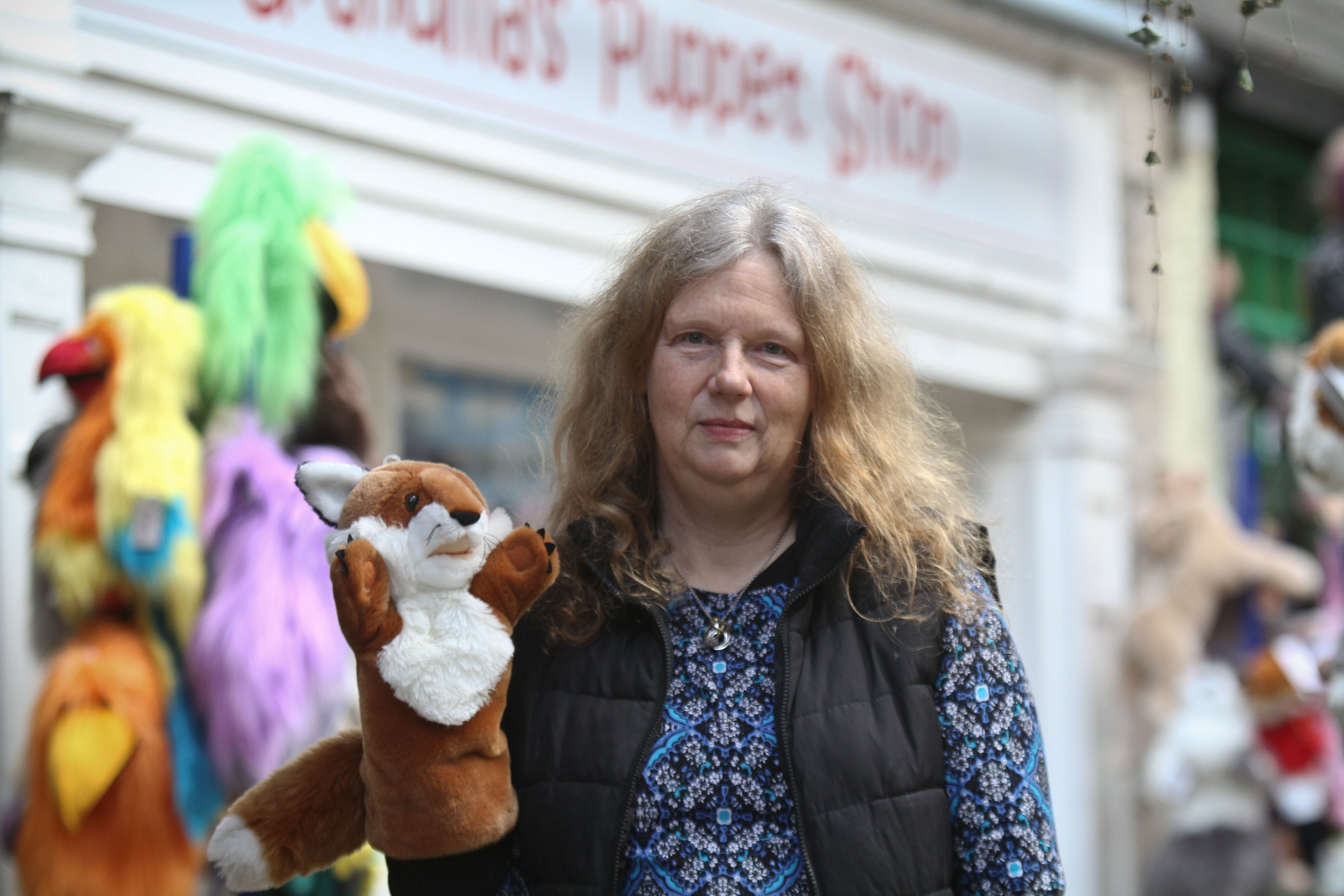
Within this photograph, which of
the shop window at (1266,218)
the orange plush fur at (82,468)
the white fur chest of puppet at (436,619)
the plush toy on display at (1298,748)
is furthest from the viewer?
the shop window at (1266,218)

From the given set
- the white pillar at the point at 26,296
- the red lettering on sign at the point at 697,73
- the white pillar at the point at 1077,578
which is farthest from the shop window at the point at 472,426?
the white pillar at the point at 1077,578

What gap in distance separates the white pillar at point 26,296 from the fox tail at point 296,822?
1.87 meters

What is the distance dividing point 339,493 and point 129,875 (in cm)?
154

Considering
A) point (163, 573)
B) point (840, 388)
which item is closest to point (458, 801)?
point (840, 388)

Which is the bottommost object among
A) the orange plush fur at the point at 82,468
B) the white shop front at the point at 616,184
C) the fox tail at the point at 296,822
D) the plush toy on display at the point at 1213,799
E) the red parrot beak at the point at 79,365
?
the plush toy on display at the point at 1213,799

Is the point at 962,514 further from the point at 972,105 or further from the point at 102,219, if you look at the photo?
the point at 972,105

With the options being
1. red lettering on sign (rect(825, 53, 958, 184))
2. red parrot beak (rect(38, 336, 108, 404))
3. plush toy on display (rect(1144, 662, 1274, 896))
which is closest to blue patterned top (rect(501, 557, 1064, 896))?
red parrot beak (rect(38, 336, 108, 404))

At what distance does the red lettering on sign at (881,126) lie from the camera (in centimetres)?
563

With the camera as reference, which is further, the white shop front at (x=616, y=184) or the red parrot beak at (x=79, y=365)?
the white shop front at (x=616, y=184)

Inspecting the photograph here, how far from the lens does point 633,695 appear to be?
1645mm

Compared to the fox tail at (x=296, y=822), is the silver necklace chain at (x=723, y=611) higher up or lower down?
higher up

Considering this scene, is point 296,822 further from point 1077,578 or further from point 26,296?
point 1077,578

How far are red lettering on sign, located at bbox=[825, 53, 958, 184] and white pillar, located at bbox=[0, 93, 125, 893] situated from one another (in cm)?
305

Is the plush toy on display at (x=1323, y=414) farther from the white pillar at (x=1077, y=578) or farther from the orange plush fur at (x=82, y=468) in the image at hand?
the white pillar at (x=1077, y=578)
